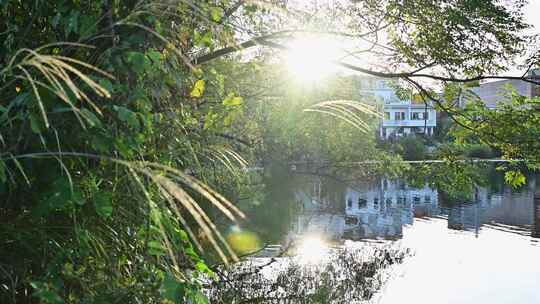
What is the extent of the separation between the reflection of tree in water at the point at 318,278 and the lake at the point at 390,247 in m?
0.02

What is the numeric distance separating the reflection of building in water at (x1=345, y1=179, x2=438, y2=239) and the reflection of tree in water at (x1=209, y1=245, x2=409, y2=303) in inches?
75.4

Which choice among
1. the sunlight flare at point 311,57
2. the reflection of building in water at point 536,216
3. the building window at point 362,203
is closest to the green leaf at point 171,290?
the sunlight flare at point 311,57

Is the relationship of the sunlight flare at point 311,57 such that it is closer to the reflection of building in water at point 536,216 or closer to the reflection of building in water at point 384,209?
the reflection of building in water at point 384,209

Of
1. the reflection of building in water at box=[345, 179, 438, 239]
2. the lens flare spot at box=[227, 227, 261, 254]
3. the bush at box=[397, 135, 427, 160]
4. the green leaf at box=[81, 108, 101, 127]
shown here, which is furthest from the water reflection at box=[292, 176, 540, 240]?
the green leaf at box=[81, 108, 101, 127]

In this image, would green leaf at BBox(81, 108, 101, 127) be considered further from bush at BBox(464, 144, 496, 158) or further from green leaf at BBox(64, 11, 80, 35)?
bush at BBox(464, 144, 496, 158)

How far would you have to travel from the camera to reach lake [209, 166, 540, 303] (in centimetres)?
1010

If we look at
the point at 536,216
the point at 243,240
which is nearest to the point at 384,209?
the point at 536,216

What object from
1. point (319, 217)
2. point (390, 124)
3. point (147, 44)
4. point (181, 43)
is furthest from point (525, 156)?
point (390, 124)

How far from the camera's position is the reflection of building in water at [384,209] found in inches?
674

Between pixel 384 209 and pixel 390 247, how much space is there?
7.50 m

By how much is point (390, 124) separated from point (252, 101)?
6269 centimetres

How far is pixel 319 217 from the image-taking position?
1889cm

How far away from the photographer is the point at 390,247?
14656 millimetres

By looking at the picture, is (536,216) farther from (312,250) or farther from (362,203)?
(312,250)
